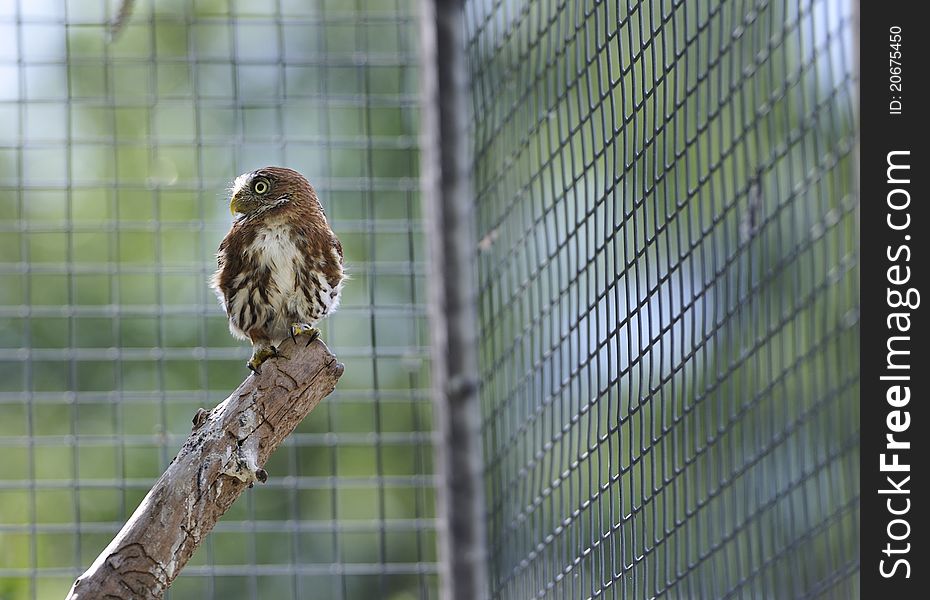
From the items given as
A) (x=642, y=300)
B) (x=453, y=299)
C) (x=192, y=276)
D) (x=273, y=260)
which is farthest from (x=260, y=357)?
(x=192, y=276)

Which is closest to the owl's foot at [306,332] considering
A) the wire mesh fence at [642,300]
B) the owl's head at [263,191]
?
the owl's head at [263,191]

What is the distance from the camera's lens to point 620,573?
155 cm

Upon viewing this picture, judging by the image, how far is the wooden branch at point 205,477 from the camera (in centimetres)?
121

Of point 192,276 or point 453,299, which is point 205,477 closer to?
point 453,299

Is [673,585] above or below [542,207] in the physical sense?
below

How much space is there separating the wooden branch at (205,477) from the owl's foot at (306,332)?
0.9 inches

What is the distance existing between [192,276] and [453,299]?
801 millimetres

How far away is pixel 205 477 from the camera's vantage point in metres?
1.25

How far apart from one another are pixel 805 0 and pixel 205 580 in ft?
7.06

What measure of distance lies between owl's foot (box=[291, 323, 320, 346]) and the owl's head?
0.16m

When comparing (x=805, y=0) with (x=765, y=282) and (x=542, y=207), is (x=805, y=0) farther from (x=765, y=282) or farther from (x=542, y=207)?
(x=542, y=207)

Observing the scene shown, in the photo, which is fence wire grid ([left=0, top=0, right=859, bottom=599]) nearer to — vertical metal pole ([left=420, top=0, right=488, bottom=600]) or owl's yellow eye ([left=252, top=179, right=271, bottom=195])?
vertical metal pole ([left=420, top=0, right=488, bottom=600])
